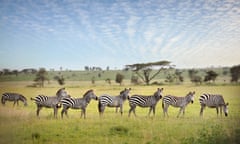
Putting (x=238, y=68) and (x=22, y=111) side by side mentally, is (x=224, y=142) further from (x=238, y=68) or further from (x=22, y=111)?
(x=22, y=111)

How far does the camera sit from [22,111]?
6.45 meters

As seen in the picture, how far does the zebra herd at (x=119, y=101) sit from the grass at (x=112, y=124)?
70mm

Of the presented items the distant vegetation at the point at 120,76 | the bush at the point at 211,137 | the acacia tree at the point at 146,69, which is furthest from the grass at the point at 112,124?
the acacia tree at the point at 146,69

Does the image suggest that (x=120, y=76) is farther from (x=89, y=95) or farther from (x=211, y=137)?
(x=211, y=137)

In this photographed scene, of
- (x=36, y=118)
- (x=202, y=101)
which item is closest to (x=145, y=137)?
(x=202, y=101)

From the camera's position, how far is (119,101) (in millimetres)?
6898

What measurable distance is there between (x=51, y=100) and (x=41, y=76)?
0.41 metres

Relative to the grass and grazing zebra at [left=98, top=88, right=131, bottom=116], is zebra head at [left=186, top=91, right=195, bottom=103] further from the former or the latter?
grazing zebra at [left=98, top=88, right=131, bottom=116]

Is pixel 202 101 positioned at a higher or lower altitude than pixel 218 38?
lower

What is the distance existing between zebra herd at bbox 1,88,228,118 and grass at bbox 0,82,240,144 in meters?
0.07

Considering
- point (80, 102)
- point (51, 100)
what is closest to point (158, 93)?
point (80, 102)

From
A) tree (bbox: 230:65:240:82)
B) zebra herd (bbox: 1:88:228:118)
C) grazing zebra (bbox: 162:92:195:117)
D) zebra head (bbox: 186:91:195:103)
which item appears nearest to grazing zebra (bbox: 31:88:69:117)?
zebra herd (bbox: 1:88:228:118)

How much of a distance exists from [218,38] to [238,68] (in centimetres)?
72

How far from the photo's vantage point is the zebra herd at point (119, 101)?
21.4 feet
